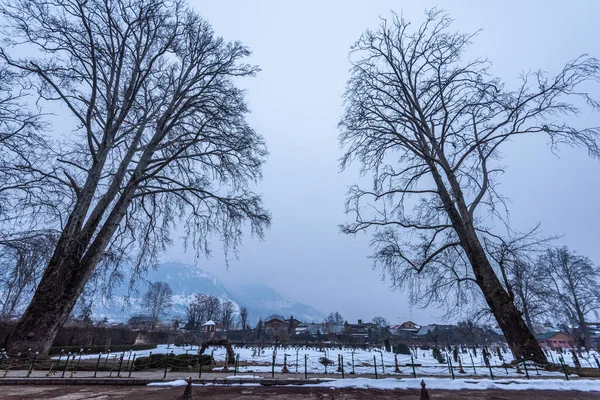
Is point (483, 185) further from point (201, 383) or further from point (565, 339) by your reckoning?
point (565, 339)


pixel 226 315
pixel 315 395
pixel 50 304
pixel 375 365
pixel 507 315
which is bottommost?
pixel 315 395

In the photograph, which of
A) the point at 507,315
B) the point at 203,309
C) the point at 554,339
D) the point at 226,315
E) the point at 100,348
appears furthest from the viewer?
the point at 203,309

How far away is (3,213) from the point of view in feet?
28.8

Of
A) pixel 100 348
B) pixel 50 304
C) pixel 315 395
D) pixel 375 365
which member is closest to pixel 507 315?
pixel 375 365

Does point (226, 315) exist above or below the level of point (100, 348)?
above

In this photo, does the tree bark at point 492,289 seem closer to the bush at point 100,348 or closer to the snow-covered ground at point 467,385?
the snow-covered ground at point 467,385

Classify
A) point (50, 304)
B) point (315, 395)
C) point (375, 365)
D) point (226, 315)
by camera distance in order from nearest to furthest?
1. point (315, 395)
2. point (50, 304)
3. point (375, 365)
4. point (226, 315)

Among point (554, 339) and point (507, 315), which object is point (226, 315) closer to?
point (507, 315)

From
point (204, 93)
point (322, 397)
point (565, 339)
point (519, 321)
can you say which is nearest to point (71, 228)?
point (204, 93)

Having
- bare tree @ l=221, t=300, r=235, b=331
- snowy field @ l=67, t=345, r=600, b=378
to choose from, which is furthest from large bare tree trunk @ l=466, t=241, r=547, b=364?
bare tree @ l=221, t=300, r=235, b=331

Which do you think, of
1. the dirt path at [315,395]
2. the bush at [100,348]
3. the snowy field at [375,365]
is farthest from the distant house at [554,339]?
the bush at [100,348]

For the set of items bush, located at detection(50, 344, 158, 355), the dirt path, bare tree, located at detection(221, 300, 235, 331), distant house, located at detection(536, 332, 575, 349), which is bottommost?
bush, located at detection(50, 344, 158, 355)

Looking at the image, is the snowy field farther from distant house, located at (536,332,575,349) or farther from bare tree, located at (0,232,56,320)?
distant house, located at (536,332,575,349)

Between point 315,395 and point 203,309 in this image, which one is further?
point 203,309
